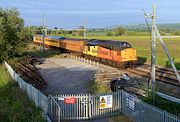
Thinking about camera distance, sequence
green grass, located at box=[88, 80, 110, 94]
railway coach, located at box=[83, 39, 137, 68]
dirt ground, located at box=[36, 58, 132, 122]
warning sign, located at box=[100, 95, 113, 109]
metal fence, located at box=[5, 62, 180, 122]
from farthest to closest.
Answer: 1. railway coach, located at box=[83, 39, 137, 68]
2. dirt ground, located at box=[36, 58, 132, 122]
3. green grass, located at box=[88, 80, 110, 94]
4. warning sign, located at box=[100, 95, 113, 109]
5. metal fence, located at box=[5, 62, 180, 122]

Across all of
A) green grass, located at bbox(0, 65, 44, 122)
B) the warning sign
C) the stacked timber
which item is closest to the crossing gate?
the warning sign

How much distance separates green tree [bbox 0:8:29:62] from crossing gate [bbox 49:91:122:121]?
25.4m

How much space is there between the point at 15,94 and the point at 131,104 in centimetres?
921

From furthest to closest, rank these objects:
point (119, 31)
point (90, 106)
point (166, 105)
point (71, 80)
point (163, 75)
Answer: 1. point (119, 31)
2. point (163, 75)
3. point (71, 80)
4. point (166, 105)
5. point (90, 106)

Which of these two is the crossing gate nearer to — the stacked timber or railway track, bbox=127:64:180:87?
the stacked timber

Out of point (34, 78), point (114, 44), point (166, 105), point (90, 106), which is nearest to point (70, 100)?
point (90, 106)

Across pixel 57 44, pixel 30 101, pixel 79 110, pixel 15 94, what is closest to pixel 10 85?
pixel 15 94

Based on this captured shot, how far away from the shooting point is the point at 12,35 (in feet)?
137

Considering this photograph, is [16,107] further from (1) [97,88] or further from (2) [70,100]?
(1) [97,88]

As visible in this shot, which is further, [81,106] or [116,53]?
[116,53]

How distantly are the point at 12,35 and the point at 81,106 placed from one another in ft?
90.9

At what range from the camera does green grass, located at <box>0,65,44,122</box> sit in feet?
54.3

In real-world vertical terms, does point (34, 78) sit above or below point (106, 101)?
below

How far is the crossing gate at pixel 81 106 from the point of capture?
1607 cm
